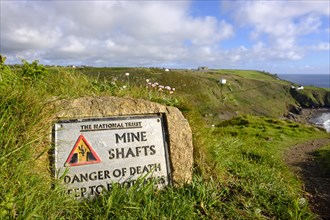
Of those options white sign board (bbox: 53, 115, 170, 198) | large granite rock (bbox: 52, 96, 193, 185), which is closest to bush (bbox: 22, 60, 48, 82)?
large granite rock (bbox: 52, 96, 193, 185)

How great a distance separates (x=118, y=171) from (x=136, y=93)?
1816 mm

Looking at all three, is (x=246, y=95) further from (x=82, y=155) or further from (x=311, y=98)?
(x=82, y=155)

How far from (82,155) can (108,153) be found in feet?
1.33

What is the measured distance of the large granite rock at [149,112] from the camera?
15.5 ft

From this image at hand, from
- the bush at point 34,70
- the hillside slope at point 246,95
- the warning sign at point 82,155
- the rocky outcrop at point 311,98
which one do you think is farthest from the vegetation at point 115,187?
the rocky outcrop at point 311,98

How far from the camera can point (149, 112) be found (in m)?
5.20

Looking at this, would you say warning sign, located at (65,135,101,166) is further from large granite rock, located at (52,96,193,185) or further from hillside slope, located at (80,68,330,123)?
hillside slope, located at (80,68,330,123)

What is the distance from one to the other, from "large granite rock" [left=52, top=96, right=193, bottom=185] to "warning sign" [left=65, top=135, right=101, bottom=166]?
463 mm

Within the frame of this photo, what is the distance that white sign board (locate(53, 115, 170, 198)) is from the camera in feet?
14.3

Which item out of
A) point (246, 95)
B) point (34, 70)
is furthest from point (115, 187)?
point (246, 95)

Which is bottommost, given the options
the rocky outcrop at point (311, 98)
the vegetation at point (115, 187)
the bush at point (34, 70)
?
the rocky outcrop at point (311, 98)

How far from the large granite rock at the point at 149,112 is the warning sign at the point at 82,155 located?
463mm

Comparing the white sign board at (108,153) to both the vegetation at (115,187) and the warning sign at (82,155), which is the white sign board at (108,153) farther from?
the vegetation at (115,187)

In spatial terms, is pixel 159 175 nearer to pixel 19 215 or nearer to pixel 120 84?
pixel 19 215
